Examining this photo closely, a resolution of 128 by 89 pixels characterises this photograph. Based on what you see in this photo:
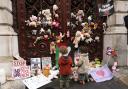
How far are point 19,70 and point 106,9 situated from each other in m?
3.99

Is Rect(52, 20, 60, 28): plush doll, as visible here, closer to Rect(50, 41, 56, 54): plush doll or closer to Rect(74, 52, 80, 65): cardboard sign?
Rect(50, 41, 56, 54): plush doll

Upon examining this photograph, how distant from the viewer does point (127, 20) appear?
990 cm

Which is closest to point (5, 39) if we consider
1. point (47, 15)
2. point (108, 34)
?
point (47, 15)

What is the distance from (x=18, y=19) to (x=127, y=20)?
388 centimetres

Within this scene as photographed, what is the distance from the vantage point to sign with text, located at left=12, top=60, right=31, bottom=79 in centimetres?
922

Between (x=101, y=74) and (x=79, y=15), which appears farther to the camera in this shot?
(x=79, y=15)

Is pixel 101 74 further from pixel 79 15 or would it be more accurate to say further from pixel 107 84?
pixel 79 15

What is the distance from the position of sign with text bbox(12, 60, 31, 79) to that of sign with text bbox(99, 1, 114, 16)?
358 centimetres

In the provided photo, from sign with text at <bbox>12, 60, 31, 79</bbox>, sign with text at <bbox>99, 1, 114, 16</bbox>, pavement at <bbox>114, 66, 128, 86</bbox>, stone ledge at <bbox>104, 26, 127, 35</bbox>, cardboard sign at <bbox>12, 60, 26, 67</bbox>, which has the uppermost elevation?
sign with text at <bbox>99, 1, 114, 16</bbox>

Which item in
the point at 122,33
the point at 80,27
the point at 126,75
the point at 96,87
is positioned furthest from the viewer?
the point at 80,27

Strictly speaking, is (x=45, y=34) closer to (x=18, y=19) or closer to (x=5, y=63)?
(x=18, y=19)

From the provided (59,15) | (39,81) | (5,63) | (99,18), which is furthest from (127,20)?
(5,63)

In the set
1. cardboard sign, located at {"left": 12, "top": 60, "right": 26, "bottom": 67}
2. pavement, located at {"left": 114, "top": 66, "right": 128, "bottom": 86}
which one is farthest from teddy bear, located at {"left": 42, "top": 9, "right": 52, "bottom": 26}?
pavement, located at {"left": 114, "top": 66, "right": 128, "bottom": 86}

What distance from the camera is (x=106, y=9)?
430 inches
